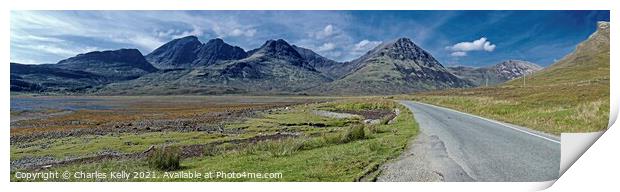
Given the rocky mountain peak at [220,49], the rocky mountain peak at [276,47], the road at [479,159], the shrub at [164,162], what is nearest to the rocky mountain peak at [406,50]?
the rocky mountain peak at [276,47]

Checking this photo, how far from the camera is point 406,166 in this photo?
11266mm

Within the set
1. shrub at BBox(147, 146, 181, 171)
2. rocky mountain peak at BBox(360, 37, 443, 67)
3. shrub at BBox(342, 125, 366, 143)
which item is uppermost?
rocky mountain peak at BBox(360, 37, 443, 67)

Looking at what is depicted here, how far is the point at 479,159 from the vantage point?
11.9 metres

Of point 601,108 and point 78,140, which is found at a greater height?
point 601,108

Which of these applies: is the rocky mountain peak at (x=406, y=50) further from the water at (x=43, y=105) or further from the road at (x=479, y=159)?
the water at (x=43, y=105)

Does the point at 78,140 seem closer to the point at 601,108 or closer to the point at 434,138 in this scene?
the point at 434,138

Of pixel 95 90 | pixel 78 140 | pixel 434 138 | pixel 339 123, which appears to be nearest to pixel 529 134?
pixel 434 138

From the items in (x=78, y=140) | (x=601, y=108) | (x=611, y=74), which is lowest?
(x=78, y=140)

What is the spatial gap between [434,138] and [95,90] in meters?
184

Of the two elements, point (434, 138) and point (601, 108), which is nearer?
point (601, 108)

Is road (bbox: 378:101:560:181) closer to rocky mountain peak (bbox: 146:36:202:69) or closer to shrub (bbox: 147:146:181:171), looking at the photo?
shrub (bbox: 147:146:181:171)

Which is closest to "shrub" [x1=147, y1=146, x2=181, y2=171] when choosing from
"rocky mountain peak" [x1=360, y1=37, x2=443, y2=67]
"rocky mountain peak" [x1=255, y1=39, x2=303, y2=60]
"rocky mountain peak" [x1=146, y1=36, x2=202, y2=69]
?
"rocky mountain peak" [x1=146, y1=36, x2=202, y2=69]

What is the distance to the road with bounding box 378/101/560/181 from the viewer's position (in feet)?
33.6
